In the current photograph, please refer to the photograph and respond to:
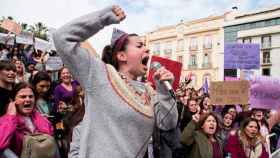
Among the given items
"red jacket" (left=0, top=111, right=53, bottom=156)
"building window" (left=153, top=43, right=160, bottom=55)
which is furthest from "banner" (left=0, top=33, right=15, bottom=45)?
"building window" (left=153, top=43, right=160, bottom=55)

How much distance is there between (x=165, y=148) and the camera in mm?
2305

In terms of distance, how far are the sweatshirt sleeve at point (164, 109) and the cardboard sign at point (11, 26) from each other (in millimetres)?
7625

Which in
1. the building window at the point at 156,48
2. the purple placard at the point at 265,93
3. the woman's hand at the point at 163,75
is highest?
the building window at the point at 156,48

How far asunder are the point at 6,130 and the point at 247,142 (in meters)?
3.15

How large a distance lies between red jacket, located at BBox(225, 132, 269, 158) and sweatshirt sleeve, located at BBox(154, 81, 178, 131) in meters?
3.19

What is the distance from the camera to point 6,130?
342cm

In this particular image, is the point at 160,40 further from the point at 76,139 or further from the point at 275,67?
the point at 76,139

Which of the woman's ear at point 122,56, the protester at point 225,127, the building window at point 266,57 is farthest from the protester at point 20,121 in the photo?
the building window at point 266,57

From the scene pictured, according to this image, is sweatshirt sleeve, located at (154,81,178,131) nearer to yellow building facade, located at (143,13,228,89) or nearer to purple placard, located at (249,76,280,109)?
purple placard, located at (249,76,280,109)

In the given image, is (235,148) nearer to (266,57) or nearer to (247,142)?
(247,142)

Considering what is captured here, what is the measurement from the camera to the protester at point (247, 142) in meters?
5.25

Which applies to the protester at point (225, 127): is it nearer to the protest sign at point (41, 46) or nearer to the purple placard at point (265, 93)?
the purple placard at point (265, 93)

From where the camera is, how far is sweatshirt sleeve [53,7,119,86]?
2.03 m

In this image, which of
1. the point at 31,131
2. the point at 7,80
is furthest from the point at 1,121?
the point at 7,80
